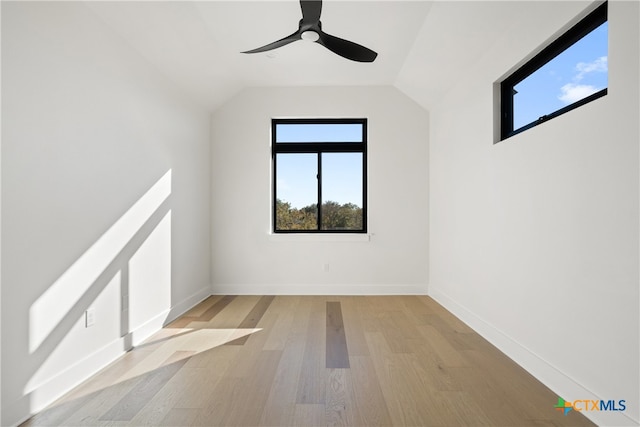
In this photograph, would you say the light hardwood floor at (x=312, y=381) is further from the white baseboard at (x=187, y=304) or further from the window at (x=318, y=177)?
the window at (x=318, y=177)

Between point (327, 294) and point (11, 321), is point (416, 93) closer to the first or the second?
point (327, 294)

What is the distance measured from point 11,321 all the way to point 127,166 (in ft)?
4.08

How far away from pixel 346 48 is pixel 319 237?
7.66 ft

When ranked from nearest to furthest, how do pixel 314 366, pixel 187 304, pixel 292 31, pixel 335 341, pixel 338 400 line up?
pixel 338 400
pixel 314 366
pixel 335 341
pixel 292 31
pixel 187 304

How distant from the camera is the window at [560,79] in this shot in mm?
1692

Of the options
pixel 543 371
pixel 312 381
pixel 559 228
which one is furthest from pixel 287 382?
pixel 559 228

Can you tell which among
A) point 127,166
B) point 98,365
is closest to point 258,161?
point 127,166

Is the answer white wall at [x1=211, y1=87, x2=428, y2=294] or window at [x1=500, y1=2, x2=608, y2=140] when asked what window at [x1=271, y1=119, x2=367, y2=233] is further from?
window at [x1=500, y1=2, x2=608, y2=140]

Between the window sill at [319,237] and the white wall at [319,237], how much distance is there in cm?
1

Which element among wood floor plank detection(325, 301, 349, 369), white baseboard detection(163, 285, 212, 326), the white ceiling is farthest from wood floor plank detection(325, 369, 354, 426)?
the white ceiling

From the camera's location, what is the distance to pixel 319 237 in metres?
4.09

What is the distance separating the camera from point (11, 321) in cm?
154

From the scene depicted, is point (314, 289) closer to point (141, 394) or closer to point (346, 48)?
point (141, 394)

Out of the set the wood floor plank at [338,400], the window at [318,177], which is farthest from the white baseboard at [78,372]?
the window at [318,177]
